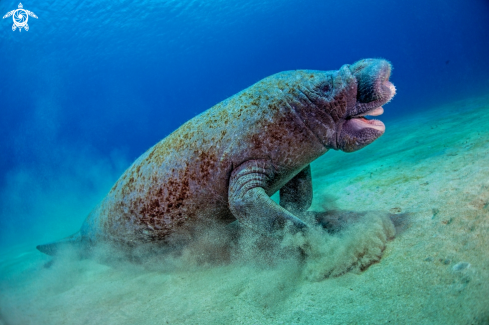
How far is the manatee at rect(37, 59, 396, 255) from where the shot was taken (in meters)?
2.75

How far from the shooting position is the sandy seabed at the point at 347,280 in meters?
1.70

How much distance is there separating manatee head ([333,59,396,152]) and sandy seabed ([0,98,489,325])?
0.94m

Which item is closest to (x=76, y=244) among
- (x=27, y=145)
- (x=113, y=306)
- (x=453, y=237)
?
(x=113, y=306)

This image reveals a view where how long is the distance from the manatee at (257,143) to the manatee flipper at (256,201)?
1 centimetres

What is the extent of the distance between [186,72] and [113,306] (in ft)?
322

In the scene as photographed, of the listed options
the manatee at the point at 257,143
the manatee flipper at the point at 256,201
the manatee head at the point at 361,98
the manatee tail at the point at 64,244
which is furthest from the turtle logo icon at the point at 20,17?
the manatee head at the point at 361,98

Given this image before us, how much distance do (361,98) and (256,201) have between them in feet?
5.28

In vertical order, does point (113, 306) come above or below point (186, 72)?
below

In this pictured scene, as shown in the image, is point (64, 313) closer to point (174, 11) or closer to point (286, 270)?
point (286, 270)

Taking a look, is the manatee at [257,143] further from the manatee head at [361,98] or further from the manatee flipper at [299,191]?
the manatee flipper at [299,191]

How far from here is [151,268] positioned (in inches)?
145

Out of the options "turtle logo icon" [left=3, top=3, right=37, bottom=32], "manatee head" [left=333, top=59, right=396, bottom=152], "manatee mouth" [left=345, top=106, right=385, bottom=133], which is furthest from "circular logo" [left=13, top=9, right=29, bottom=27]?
"manatee mouth" [left=345, top=106, right=385, bottom=133]

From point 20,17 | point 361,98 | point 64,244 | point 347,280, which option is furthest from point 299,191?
point 20,17

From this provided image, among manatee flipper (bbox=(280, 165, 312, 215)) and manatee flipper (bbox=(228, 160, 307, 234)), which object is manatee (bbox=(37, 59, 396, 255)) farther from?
manatee flipper (bbox=(280, 165, 312, 215))
